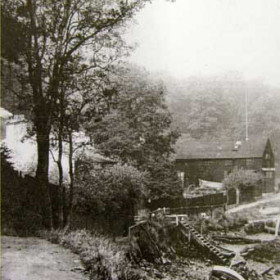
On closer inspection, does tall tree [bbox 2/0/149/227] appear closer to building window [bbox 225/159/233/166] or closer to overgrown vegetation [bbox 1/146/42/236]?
overgrown vegetation [bbox 1/146/42/236]

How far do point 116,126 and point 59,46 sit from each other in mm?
790

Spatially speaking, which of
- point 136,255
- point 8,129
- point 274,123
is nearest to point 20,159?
point 8,129

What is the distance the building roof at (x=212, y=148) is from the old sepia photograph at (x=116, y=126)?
4cm

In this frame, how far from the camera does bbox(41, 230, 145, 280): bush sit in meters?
2.45

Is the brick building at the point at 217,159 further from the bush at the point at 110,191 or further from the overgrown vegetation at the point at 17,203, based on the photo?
the overgrown vegetation at the point at 17,203

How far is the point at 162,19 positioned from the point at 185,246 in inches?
81.4

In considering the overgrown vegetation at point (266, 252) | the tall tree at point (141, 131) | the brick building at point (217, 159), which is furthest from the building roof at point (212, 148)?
the overgrown vegetation at point (266, 252)

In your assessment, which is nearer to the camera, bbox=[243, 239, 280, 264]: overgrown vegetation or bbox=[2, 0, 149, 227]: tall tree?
bbox=[2, 0, 149, 227]: tall tree

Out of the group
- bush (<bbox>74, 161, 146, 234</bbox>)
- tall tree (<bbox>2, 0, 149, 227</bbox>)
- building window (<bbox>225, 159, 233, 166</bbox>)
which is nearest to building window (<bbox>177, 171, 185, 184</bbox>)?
bush (<bbox>74, 161, 146, 234</bbox>)

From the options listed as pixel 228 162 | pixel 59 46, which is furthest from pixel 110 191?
pixel 228 162

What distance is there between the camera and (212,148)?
14.0ft

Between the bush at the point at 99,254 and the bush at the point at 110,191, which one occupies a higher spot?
the bush at the point at 110,191

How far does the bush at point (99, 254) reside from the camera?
245cm

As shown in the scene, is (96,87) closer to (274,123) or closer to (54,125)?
(54,125)
